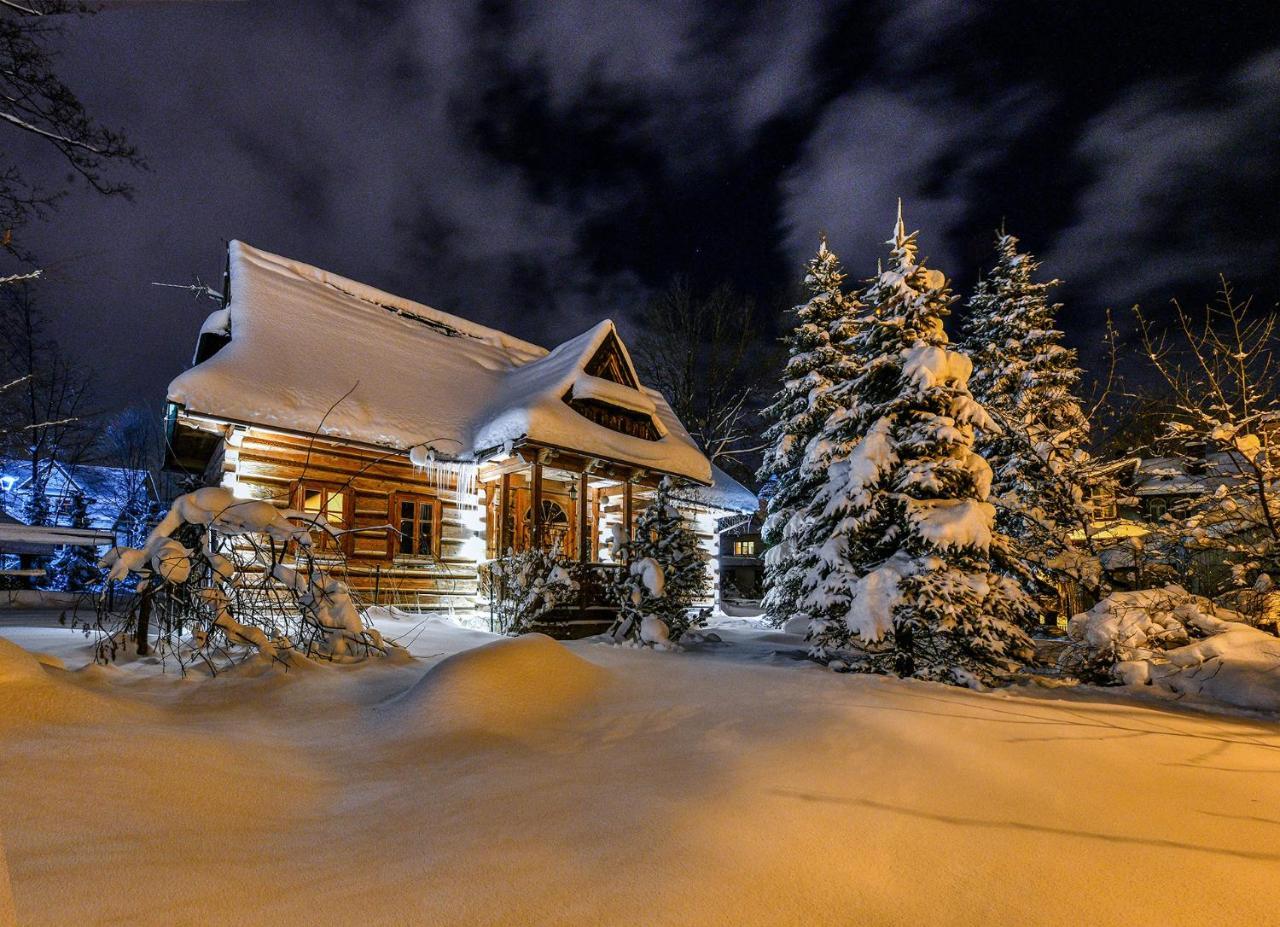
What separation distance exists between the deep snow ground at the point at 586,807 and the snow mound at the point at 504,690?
25 millimetres

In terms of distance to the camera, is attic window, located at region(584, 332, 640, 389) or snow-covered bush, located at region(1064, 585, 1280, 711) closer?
snow-covered bush, located at region(1064, 585, 1280, 711)

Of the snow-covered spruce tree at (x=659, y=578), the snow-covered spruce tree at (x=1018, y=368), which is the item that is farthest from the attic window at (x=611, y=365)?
the snow-covered spruce tree at (x=1018, y=368)

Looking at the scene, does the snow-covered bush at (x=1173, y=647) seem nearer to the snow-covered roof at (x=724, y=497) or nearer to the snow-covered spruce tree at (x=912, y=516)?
the snow-covered spruce tree at (x=912, y=516)

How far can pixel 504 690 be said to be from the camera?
4770 mm

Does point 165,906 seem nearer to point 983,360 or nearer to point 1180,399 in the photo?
point 1180,399

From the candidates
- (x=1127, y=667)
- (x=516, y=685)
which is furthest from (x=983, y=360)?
(x=516, y=685)

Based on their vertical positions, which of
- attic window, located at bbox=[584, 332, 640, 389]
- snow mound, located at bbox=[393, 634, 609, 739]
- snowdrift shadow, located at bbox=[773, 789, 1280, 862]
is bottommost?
snowdrift shadow, located at bbox=[773, 789, 1280, 862]

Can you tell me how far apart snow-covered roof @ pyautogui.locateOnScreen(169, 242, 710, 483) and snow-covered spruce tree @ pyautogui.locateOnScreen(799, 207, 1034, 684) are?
252 inches

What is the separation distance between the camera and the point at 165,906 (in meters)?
1.88

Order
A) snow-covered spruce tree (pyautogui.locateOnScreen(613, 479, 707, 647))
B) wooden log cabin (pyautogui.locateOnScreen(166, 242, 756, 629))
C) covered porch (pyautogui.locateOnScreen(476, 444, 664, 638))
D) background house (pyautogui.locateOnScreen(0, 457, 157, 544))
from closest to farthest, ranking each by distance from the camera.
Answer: snow-covered spruce tree (pyautogui.locateOnScreen(613, 479, 707, 647)) < wooden log cabin (pyautogui.locateOnScreen(166, 242, 756, 629)) < covered porch (pyautogui.locateOnScreen(476, 444, 664, 638)) < background house (pyautogui.locateOnScreen(0, 457, 157, 544))

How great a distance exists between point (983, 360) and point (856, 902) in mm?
18624

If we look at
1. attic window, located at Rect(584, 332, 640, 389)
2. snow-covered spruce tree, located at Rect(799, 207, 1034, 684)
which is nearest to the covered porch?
attic window, located at Rect(584, 332, 640, 389)

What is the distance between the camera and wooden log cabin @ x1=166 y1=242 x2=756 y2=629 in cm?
1188

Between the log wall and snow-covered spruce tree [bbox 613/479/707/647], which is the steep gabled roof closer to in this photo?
the log wall
